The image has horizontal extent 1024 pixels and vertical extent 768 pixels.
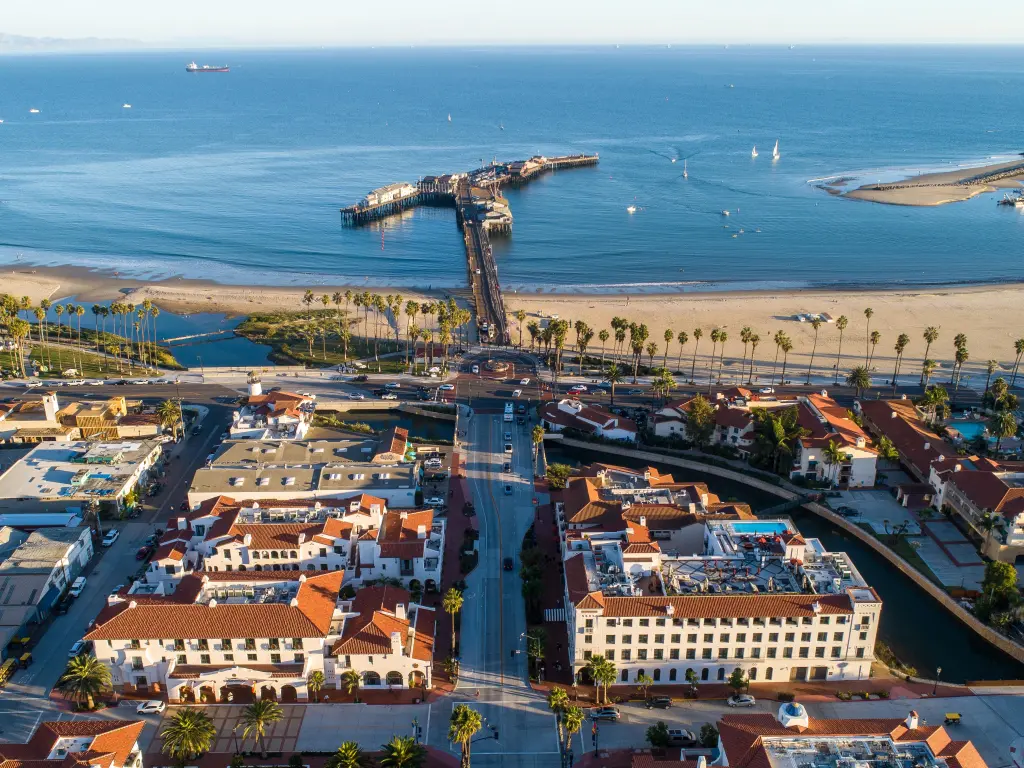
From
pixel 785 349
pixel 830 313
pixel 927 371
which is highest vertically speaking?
pixel 830 313

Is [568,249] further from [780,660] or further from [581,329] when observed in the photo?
[780,660]

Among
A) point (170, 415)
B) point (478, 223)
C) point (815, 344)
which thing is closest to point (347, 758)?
point (170, 415)

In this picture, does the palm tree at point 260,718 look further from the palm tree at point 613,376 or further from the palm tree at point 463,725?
the palm tree at point 613,376

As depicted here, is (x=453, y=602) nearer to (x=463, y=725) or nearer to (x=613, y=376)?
(x=463, y=725)


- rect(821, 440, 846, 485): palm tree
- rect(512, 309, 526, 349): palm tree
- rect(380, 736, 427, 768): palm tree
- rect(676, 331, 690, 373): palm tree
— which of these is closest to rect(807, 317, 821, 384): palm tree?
rect(676, 331, 690, 373): palm tree

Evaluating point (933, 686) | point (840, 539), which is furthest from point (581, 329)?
point (933, 686)

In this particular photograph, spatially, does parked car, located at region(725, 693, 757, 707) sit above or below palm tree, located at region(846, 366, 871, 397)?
below

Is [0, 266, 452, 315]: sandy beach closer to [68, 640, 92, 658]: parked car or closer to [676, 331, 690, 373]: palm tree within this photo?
[676, 331, 690, 373]: palm tree
